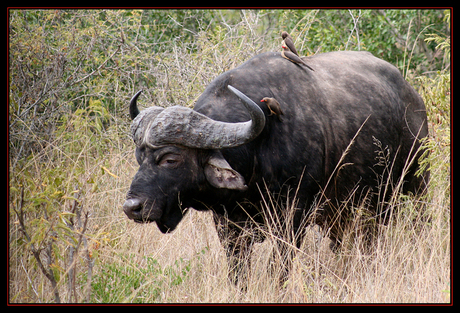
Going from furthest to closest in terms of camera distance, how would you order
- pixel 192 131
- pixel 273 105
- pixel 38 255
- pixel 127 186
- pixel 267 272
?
1. pixel 127 186
2. pixel 267 272
3. pixel 273 105
4. pixel 192 131
5. pixel 38 255

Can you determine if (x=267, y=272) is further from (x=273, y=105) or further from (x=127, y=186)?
(x=127, y=186)

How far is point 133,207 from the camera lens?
3559 mm

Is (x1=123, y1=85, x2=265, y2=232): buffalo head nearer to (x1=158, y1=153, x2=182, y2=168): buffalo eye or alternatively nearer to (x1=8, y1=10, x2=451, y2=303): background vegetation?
(x1=158, y1=153, x2=182, y2=168): buffalo eye

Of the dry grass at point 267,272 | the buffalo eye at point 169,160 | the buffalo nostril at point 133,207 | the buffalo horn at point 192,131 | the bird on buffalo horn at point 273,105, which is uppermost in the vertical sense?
the bird on buffalo horn at point 273,105

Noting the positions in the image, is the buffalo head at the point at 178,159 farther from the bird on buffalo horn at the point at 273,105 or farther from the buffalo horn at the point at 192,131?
the bird on buffalo horn at the point at 273,105

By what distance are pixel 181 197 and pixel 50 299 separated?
1236 millimetres

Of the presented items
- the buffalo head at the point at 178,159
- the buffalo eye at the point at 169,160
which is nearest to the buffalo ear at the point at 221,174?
the buffalo head at the point at 178,159

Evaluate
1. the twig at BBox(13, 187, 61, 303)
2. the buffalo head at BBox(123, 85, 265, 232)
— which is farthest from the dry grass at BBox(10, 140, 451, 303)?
the buffalo head at BBox(123, 85, 265, 232)

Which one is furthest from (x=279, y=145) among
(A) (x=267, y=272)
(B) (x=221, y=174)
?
(A) (x=267, y=272)

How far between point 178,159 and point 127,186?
1.93 meters

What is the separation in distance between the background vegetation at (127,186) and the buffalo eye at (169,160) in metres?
0.52

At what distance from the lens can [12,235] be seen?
13.6 feet

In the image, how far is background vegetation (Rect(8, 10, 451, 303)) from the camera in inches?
148

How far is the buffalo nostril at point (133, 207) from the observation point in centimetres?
355
